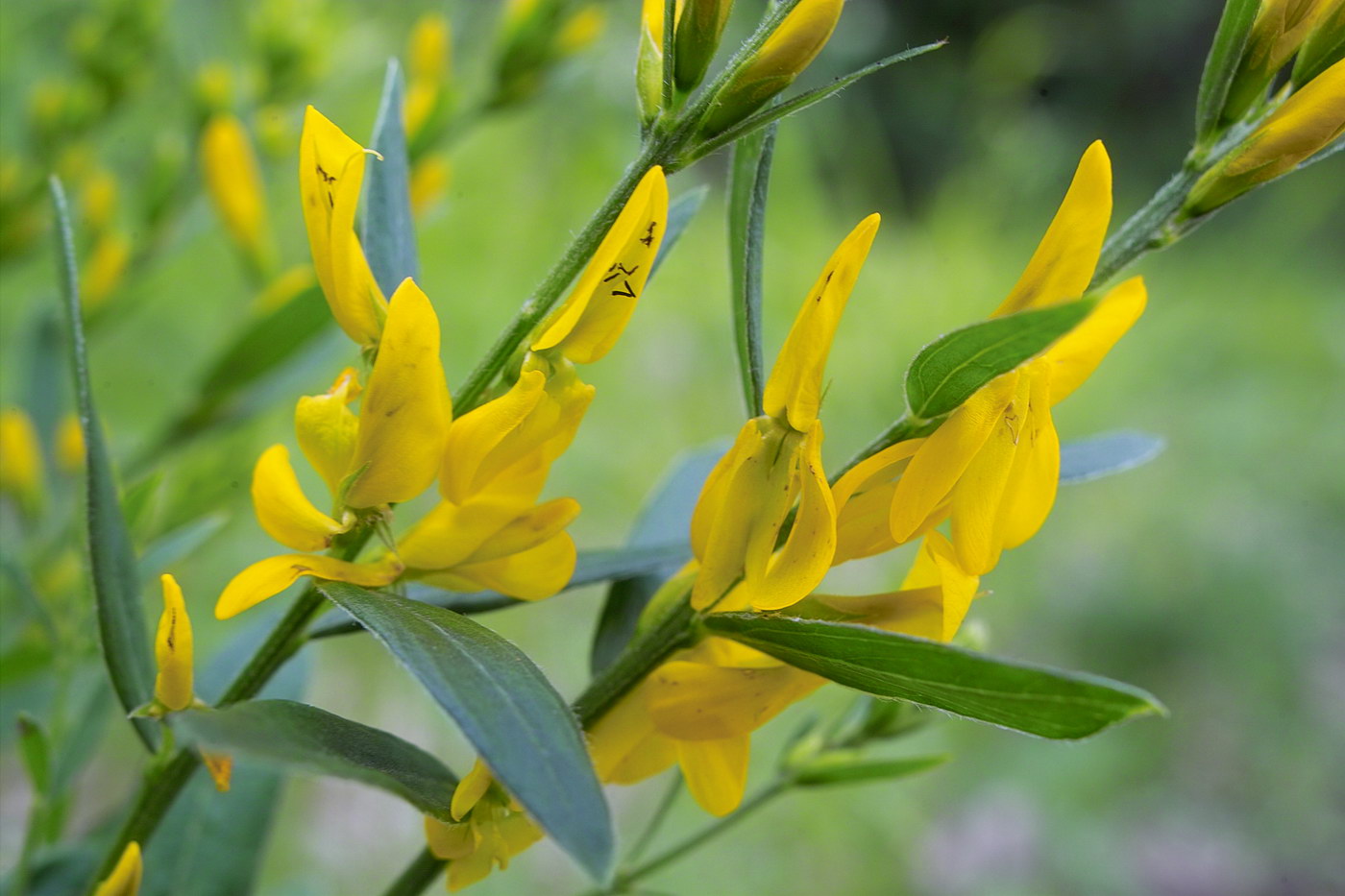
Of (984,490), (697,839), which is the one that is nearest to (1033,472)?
(984,490)

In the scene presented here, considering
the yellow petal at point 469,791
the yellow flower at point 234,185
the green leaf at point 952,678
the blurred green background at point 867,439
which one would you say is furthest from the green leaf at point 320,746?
the yellow flower at point 234,185

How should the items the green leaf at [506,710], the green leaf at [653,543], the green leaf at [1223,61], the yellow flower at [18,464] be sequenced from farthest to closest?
the yellow flower at [18,464] < the green leaf at [653,543] < the green leaf at [1223,61] < the green leaf at [506,710]

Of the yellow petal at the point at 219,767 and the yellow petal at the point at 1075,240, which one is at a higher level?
the yellow petal at the point at 1075,240

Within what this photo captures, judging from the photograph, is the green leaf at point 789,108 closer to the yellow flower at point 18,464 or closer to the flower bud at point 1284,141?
the flower bud at point 1284,141

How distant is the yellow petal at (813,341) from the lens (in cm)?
33

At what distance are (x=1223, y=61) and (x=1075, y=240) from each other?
4.2 inches

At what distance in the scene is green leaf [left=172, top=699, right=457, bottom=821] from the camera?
289mm

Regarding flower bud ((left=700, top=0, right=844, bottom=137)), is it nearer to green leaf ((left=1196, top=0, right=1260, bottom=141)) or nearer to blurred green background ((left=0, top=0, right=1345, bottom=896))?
green leaf ((left=1196, top=0, right=1260, bottom=141))

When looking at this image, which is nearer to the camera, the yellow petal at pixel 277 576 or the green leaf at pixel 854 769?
the yellow petal at pixel 277 576

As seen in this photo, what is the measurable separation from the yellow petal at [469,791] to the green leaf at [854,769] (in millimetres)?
243

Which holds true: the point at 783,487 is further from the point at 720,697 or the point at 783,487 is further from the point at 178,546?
the point at 178,546

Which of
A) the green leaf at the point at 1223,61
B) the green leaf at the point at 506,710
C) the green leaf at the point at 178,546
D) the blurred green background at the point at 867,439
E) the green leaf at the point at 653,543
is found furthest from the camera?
the blurred green background at the point at 867,439

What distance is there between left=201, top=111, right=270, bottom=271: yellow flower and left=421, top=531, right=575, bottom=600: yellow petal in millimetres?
544

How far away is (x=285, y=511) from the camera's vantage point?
365 mm
